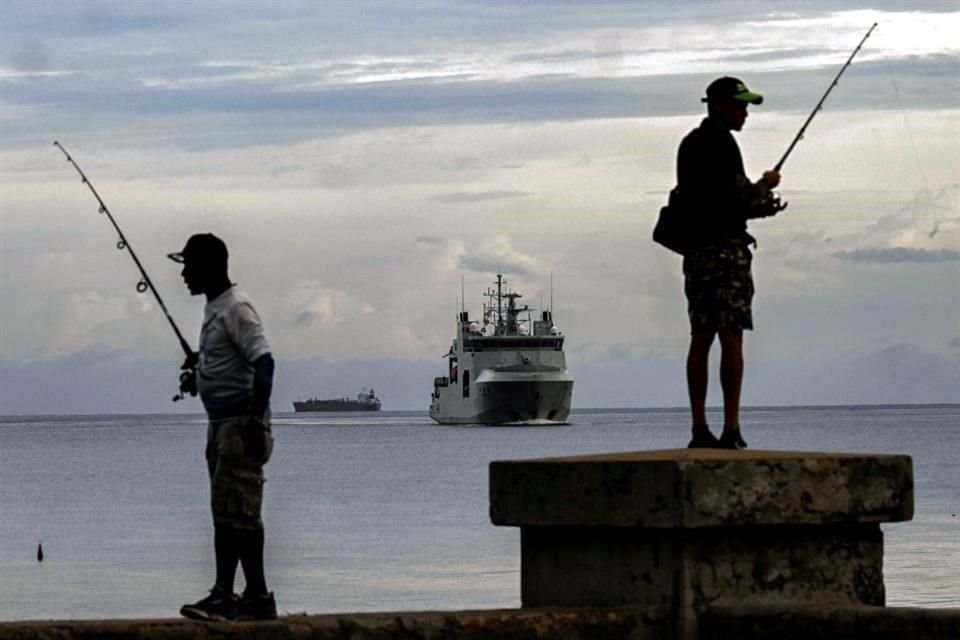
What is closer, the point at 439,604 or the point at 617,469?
the point at 617,469

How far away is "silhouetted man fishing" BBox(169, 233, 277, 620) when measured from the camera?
6845 mm

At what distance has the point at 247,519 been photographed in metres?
6.89

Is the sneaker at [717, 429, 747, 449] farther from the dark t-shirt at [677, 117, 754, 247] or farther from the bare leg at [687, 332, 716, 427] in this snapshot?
the dark t-shirt at [677, 117, 754, 247]

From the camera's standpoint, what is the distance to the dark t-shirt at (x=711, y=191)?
22.5 ft

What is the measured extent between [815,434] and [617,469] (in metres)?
124

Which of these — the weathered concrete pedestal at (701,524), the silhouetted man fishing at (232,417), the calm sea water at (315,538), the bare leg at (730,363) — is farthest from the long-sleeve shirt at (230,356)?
the calm sea water at (315,538)

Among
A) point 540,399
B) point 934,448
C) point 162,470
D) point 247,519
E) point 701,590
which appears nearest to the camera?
point 701,590

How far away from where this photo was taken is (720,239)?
6871mm

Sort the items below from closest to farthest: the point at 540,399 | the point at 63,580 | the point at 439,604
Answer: the point at 439,604 → the point at 63,580 → the point at 540,399

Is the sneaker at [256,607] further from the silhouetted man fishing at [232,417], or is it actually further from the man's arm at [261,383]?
the man's arm at [261,383]

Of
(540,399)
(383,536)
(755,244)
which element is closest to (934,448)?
(540,399)

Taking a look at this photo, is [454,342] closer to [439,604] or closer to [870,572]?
[439,604]

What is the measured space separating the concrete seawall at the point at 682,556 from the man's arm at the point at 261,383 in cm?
101

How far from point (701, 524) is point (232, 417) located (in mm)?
1828
